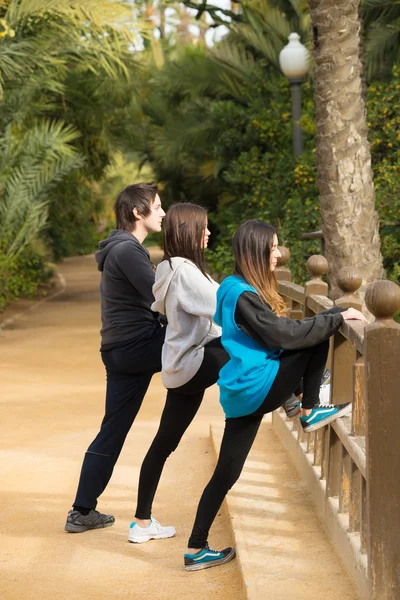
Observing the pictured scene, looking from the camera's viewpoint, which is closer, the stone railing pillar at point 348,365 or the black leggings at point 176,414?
the stone railing pillar at point 348,365

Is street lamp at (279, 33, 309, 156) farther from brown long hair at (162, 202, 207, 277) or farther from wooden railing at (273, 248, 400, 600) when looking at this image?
brown long hair at (162, 202, 207, 277)

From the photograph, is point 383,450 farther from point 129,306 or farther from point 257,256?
point 129,306

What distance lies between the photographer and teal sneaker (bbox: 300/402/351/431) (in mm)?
4117

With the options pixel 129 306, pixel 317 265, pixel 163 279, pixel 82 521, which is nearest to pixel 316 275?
pixel 317 265

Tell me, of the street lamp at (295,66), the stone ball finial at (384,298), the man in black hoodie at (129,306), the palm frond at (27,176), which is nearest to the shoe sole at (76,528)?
the man in black hoodie at (129,306)

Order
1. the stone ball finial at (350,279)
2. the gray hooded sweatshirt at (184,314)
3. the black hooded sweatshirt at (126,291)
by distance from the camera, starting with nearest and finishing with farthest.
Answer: the stone ball finial at (350,279) → the gray hooded sweatshirt at (184,314) → the black hooded sweatshirt at (126,291)

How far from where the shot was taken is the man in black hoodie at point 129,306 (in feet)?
16.2

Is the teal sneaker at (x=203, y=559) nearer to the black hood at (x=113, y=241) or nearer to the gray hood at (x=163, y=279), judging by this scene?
the gray hood at (x=163, y=279)

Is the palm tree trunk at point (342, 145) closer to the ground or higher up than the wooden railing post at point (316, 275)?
higher up

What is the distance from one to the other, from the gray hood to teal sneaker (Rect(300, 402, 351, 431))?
0.87 meters

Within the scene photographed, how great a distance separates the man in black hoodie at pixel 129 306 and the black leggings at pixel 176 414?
289 mm

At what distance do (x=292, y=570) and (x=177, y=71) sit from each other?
1720 centimetres

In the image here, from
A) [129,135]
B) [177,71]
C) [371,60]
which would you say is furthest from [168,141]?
[371,60]

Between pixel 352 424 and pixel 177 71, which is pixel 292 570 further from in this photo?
pixel 177 71
